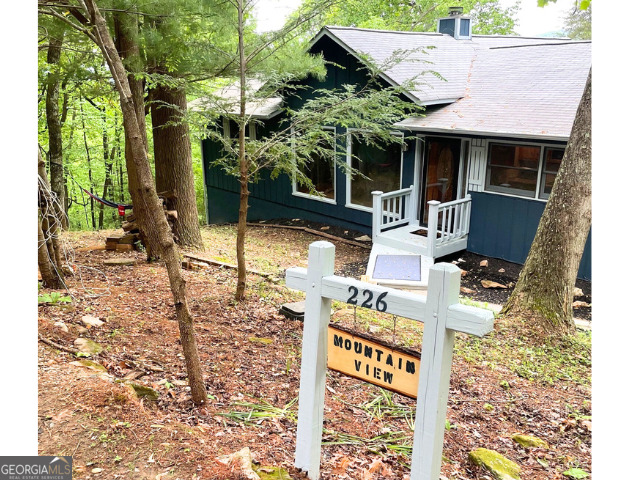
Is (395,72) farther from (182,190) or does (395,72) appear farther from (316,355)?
(316,355)

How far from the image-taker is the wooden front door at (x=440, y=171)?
34.7ft

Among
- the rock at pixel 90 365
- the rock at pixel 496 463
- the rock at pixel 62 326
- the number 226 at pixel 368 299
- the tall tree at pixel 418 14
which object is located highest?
the tall tree at pixel 418 14

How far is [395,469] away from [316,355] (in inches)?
40.0

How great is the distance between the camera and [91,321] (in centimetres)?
503

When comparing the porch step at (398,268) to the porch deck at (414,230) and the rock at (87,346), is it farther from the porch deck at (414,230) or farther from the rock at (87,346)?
the rock at (87,346)

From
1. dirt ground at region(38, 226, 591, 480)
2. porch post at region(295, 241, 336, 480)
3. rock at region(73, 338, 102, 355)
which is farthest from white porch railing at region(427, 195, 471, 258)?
porch post at region(295, 241, 336, 480)

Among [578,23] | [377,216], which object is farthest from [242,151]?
[578,23]

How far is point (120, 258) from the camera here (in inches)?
309

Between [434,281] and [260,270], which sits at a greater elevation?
[434,281]

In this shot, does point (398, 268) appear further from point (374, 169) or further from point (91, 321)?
point (91, 321)

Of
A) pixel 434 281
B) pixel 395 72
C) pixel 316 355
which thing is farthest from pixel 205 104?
pixel 395 72

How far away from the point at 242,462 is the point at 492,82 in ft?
33.9

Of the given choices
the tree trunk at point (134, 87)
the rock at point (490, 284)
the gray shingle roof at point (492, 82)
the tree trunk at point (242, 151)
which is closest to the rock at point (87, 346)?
the tree trunk at point (134, 87)

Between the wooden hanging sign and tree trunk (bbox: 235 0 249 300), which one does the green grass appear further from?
the wooden hanging sign
